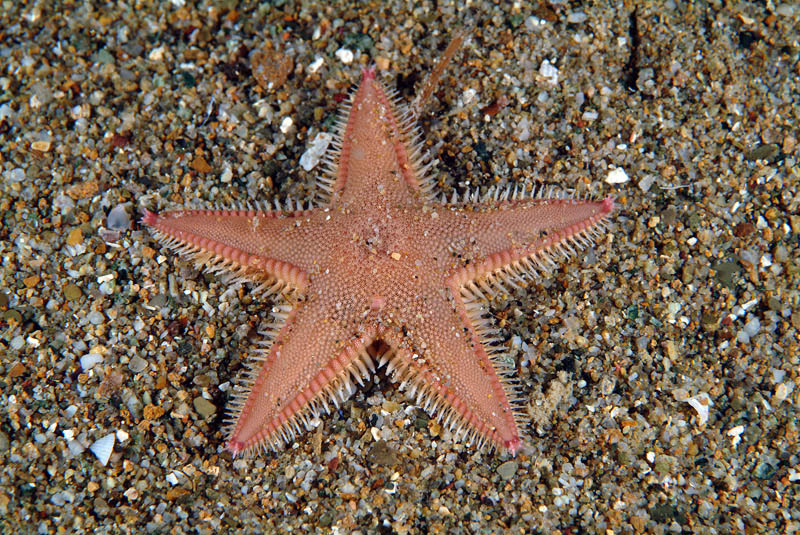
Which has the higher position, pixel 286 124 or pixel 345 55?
pixel 345 55

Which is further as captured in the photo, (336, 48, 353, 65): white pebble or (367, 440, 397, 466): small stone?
(336, 48, 353, 65): white pebble

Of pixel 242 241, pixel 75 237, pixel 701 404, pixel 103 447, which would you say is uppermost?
pixel 701 404

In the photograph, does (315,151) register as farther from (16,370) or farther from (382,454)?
(16,370)

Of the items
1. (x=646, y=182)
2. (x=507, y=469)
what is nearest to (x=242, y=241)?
(x=507, y=469)

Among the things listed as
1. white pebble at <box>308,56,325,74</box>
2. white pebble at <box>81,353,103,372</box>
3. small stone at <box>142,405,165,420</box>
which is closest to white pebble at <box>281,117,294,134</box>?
white pebble at <box>308,56,325,74</box>

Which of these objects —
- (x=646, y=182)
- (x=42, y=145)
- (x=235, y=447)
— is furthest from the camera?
(x=42, y=145)

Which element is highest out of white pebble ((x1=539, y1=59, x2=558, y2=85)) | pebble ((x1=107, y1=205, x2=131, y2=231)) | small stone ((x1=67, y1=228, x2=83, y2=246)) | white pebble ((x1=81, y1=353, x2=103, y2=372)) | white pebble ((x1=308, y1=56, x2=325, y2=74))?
white pebble ((x1=539, y1=59, x2=558, y2=85))

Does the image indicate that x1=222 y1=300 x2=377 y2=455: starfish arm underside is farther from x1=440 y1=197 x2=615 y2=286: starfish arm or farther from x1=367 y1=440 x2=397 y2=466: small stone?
x1=440 y1=197 x2=615 y2=286: starfish arm
